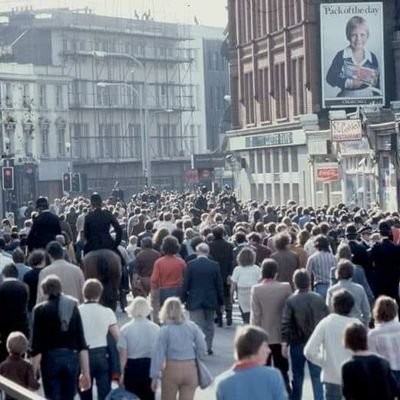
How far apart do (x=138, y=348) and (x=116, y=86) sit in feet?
313

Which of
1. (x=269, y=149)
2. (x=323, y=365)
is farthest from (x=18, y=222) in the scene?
(x=323, y=365)

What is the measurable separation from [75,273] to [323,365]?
19.0 feet

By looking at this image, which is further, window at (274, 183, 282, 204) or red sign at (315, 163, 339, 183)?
window at (274, 183, 282, 204)

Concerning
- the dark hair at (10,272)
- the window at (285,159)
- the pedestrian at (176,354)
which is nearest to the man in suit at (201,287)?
the dark hair at (10,272)

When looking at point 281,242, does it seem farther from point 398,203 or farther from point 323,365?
point 398,203

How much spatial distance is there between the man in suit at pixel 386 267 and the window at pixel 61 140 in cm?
8363

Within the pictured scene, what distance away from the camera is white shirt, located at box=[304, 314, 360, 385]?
15.5 m

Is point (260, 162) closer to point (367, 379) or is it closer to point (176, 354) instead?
point (176, 354)

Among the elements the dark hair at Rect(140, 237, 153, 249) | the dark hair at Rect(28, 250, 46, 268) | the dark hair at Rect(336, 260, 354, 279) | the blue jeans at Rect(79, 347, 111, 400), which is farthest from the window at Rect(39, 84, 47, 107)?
the blue jeans at Rect(79, 347, 111, 400)

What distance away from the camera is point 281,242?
23.6 metres

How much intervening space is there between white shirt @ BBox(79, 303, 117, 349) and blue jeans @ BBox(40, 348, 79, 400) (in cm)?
47

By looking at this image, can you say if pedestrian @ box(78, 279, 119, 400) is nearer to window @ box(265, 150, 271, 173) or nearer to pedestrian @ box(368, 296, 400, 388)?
pedestrian @ box(368, 296, 400, 388)

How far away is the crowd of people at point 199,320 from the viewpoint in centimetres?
1329

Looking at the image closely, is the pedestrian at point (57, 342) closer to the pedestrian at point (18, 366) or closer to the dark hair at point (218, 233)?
the pedestrian at point (18, 366)
